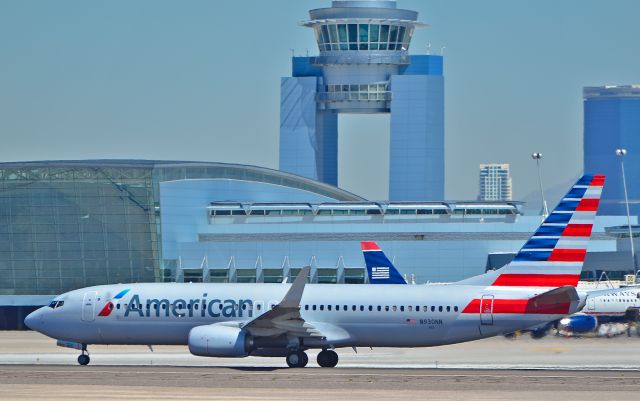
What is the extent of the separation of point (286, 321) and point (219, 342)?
2766mm

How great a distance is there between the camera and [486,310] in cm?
5722

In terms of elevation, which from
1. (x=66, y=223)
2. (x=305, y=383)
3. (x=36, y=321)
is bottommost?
(x=305, y=383)

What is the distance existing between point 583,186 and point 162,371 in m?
18.0

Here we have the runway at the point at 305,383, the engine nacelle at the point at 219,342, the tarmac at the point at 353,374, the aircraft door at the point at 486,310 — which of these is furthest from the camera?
the aircraft door at the point at 486,310

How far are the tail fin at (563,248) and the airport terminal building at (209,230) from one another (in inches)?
2371

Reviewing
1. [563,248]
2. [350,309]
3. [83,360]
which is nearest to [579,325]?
[563,248]

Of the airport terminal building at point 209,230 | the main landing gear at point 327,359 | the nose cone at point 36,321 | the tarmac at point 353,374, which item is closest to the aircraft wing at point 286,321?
the main landing gear at point 327,359

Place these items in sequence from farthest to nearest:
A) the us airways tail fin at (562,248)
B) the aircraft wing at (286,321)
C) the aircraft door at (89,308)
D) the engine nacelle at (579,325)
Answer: the engine nacelle at (579,325)
the aircraft door at (89,308)
the us airways tail fin at (562,248)
the aircraft wing at (286,321)

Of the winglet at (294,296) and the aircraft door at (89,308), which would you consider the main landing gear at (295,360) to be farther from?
the aircraft door at (89,308)

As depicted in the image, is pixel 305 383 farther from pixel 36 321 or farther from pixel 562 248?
pixel 36 321

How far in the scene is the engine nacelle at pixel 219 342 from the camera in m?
56.6

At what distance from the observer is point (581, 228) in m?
57.6

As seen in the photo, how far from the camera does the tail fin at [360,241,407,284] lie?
72.6m

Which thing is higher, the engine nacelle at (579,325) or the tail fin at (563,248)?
the tail fin at (563,248)
